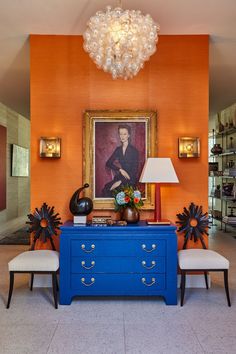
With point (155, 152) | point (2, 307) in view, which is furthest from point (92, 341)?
point (155, 152)

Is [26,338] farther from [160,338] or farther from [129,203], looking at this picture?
[129,203]

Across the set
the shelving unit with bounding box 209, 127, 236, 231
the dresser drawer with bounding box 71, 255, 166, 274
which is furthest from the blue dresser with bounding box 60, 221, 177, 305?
the shelving unit with bounding box 209, 127, 236, 231

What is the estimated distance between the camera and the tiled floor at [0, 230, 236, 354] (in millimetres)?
2521

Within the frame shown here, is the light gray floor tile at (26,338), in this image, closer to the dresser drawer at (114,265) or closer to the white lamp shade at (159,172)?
the dresser drawer at (114,265)

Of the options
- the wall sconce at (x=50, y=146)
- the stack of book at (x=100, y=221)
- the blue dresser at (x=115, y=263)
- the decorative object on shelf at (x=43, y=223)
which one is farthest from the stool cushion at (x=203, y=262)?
the wall sconce at (x=50, y=146)

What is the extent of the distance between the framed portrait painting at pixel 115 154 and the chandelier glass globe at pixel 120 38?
4.25ft

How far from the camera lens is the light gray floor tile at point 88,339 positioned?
2.48 metres

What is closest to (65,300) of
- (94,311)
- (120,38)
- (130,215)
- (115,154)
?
(94,311)

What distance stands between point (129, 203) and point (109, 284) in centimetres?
85

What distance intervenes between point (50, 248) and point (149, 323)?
150 centimetres

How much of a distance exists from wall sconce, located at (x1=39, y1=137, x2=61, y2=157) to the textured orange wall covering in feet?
0.30

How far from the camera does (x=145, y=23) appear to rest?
2.44 meters

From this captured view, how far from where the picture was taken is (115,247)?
3309 millimetres

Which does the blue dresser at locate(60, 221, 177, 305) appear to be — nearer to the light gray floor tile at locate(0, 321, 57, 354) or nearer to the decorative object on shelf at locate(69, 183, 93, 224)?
the decorative object on shelf at locate(69, 183, 93, 224)
